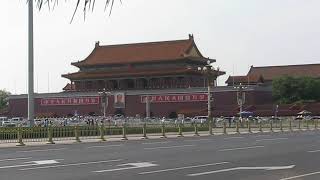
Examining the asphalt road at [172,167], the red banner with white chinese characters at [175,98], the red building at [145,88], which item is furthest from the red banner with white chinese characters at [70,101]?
the asphalt road at [172,167]

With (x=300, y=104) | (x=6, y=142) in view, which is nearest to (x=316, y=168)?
(x=6, y=142)

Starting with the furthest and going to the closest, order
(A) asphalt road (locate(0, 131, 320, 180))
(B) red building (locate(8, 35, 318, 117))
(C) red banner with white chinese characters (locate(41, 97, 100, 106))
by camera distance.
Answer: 1. (C) red banner with white chinese characters (locate(41, 97, 100, 106))
2. (B) red building (locate(8, 35, 318, 117))
3. (A) asphalt road (locate(0, 131, 320, 180))

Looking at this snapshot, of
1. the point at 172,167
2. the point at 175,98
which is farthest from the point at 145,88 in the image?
the point at 172,167

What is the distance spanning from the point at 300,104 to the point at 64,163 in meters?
72.0

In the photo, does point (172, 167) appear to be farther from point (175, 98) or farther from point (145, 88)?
Answer: point (145, 88)

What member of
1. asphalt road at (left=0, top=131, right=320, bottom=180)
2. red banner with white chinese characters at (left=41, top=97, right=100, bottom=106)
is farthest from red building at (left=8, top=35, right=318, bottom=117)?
asphalt road at (left=0, top=131, right=320, bottom=180)

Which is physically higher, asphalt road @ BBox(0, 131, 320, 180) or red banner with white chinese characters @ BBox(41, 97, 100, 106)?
red banner with white chinese characters @ BBox(41, 97, 100, 106)

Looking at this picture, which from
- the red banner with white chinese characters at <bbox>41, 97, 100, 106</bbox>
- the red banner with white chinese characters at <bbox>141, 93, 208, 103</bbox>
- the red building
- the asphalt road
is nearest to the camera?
the asphalt road

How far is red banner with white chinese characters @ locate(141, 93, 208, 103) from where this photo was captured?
85500mm

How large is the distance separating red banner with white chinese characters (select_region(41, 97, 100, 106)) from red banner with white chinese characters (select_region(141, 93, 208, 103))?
7.59m

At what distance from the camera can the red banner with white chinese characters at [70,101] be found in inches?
3580

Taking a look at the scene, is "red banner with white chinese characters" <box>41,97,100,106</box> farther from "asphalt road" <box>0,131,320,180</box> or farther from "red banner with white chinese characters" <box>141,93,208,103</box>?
"asphalt road" <box>0,131,320,180</box>

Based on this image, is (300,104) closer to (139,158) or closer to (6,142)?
(6,142)

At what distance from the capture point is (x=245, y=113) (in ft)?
263
